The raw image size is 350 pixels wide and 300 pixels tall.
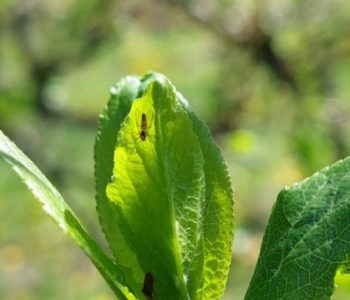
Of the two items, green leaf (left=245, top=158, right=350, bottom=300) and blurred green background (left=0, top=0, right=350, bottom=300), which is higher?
blurred green background (left=0, top=0, right=350, bottom=300)

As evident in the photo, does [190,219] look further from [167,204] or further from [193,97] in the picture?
[193,97]

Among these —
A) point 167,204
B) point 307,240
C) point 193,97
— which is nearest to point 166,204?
point 167,204

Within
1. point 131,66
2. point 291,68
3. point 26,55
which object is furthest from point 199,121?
point 131,66

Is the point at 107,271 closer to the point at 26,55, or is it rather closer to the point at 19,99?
the point at 19,99

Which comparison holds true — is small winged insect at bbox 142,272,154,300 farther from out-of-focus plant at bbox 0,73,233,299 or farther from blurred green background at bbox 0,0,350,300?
blurred green background at bbox 0,0,350,300

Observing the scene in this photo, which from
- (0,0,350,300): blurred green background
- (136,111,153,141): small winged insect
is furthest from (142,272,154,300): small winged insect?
(0,0,350,300): blurred green background

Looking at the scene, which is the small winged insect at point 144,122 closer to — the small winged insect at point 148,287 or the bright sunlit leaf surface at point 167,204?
the bright sunlit leaf surface at point 167,204
